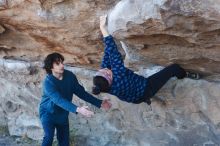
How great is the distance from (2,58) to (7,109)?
83cm

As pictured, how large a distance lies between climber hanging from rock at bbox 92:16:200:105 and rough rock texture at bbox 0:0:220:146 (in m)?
0.14

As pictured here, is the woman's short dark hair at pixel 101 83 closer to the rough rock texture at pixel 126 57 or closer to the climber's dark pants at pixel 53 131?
the rough rock texture at pixel 126 57

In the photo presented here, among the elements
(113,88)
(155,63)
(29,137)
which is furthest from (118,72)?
(29,137)

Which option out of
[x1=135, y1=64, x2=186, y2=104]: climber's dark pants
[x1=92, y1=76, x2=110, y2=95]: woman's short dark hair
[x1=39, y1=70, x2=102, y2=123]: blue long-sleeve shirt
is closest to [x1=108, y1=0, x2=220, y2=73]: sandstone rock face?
[x1=135, y1=64, x2=186, y2=104]: climber's dark pants

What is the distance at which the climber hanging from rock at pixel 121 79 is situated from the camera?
5164 millimetres

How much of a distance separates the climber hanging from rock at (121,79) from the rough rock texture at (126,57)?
5.6 inches

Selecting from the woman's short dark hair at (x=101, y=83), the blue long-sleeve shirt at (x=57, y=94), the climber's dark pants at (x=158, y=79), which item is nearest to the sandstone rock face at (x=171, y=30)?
the climber's dark pants at (x=158, y=79)

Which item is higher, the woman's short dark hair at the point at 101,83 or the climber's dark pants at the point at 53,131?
the woman's short dark hair at the point at 101,83

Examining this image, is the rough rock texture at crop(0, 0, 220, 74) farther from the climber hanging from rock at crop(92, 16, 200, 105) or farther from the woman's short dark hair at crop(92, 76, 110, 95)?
the woman's short dark hair at crop(92, 76, 110, 95)

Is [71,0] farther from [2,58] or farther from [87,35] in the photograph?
[2,58]

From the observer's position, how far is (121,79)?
527 centimetres

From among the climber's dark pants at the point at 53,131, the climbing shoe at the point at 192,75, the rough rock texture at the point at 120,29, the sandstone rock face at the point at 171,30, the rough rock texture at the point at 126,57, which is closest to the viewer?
the sandstone rock face at the point at 171,30

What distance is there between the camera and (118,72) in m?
5.23

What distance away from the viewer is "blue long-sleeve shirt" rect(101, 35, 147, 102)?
5160mm
